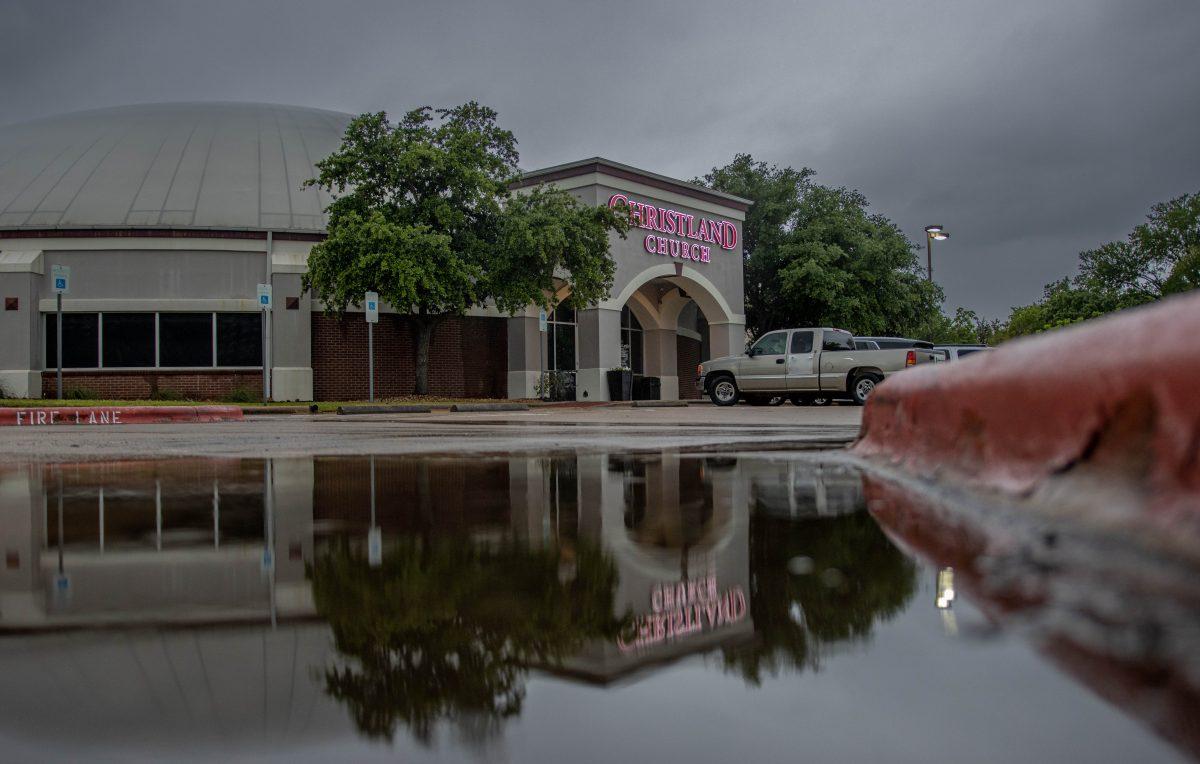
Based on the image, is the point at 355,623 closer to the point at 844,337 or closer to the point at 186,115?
the point at 844,337

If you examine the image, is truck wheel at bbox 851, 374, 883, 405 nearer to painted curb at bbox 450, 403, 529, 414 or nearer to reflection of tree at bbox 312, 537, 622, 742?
painted curb at bbox 450, 403, 529, 414

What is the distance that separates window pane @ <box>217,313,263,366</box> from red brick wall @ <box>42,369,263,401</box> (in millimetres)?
495

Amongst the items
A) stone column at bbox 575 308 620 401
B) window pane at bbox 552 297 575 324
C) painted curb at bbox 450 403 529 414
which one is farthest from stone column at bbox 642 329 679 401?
painted curb at bbox 450 403 529 414

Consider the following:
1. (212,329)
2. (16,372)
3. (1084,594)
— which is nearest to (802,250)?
(212,329)

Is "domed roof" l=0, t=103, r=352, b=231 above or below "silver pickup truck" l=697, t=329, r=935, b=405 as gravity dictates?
above

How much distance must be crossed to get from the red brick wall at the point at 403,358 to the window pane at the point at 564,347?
8.83 feet

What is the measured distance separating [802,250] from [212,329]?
25.8 meters

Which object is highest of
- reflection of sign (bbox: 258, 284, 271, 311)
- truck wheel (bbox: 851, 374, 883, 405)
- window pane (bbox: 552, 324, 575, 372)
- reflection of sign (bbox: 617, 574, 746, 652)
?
reflection of sign (bbox: 258, 284, 271, 311)

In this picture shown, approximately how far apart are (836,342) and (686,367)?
20.8m

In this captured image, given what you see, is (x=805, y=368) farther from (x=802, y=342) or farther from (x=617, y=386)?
(x=617, y=386)

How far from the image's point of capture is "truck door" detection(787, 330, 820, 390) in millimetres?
24031

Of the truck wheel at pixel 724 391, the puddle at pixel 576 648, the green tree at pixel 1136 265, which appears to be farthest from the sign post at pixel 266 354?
the green tree at pixel 1136 265

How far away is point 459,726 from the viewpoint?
46.6 inches

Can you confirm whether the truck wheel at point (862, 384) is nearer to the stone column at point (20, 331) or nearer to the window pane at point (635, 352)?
the window pane at point (635, 352)
